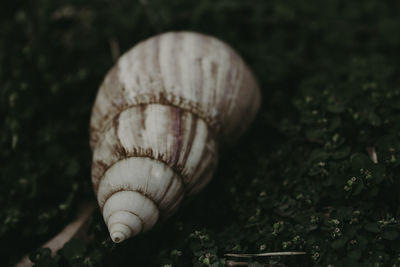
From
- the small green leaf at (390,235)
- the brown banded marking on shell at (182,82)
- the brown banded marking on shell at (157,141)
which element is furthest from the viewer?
the brown banded marking on shell at (182,82)

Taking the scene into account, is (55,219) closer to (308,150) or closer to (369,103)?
(308,150)

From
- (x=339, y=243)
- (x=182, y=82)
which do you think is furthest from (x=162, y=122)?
(x=339, y=243)

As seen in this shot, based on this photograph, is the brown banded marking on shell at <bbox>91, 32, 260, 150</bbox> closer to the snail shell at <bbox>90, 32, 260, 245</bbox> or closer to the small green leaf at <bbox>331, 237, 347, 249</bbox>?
the snail shell at <bbox>90, 32, 260, 245</bbox>

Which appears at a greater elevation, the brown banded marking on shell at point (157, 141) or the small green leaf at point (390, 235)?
the brown banded marking on shell at point (157, 141)

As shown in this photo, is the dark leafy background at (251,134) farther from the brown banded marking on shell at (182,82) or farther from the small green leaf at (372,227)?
the brown banded marking on shell at (182,82)

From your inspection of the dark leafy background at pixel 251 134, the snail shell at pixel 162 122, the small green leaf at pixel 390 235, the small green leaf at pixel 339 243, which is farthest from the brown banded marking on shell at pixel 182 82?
the small green leaf at pixel 390 235

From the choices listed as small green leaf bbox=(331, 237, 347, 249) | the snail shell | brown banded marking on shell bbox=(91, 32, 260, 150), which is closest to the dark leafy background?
small green leaf bbox=(331, 237, 347, 249)
